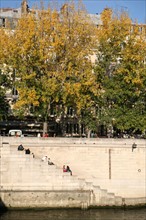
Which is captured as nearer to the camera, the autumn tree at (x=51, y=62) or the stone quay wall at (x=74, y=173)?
the stone quay wall at (x=74, y=173)

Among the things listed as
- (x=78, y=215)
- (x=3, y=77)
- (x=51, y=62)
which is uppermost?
(x=51, y=62)

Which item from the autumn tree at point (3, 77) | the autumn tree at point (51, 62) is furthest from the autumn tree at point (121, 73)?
the autumn tree at point (3, 77)

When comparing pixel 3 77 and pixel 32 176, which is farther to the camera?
pixel 3 77

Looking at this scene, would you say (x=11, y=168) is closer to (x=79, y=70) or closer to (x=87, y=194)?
(x=87, y=194)

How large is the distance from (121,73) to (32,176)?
13.3 metres

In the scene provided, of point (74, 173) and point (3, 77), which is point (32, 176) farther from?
point (3, 77)

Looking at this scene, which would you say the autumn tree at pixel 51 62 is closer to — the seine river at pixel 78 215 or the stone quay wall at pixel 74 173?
the stone quay wall at pixel 74 173

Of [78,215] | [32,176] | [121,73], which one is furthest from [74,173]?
[121,73]

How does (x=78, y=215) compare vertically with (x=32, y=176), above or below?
below

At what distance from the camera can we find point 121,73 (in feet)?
137

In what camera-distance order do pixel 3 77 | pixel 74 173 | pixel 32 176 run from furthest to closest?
pixel 3 77
pixel 74 173
pixel 32 176

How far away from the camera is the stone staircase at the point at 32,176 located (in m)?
33.9

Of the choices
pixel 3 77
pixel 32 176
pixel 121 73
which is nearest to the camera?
pixel 32 176

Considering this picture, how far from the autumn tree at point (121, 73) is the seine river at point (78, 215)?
8905 mm
